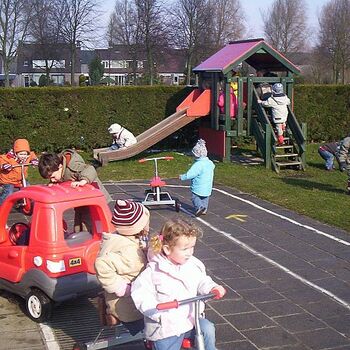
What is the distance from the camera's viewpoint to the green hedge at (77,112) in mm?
17266

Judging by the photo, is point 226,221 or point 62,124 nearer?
point 226,221

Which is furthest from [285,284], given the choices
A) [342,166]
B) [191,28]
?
[191,28]

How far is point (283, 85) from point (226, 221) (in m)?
7.53

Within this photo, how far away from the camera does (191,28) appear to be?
4691 cm

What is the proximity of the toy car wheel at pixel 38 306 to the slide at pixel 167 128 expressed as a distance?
370 inches

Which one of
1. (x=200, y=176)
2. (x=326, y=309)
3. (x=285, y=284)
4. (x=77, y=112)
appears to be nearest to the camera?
(x=326, y=309)

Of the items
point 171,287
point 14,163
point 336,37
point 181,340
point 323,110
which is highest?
point 336,37

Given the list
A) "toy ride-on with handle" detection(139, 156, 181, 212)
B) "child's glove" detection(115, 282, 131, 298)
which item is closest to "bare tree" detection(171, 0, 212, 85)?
"toy ride-on with handle" detection(139, 156, 181, 212)

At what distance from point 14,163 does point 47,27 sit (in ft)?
136

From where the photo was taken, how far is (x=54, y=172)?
6.53 metres

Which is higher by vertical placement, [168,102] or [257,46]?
[257,46]

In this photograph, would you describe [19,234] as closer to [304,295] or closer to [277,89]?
[304,295]

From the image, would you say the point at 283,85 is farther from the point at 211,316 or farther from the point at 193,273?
the point at 193,273

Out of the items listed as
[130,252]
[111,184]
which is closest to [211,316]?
[130,252]
